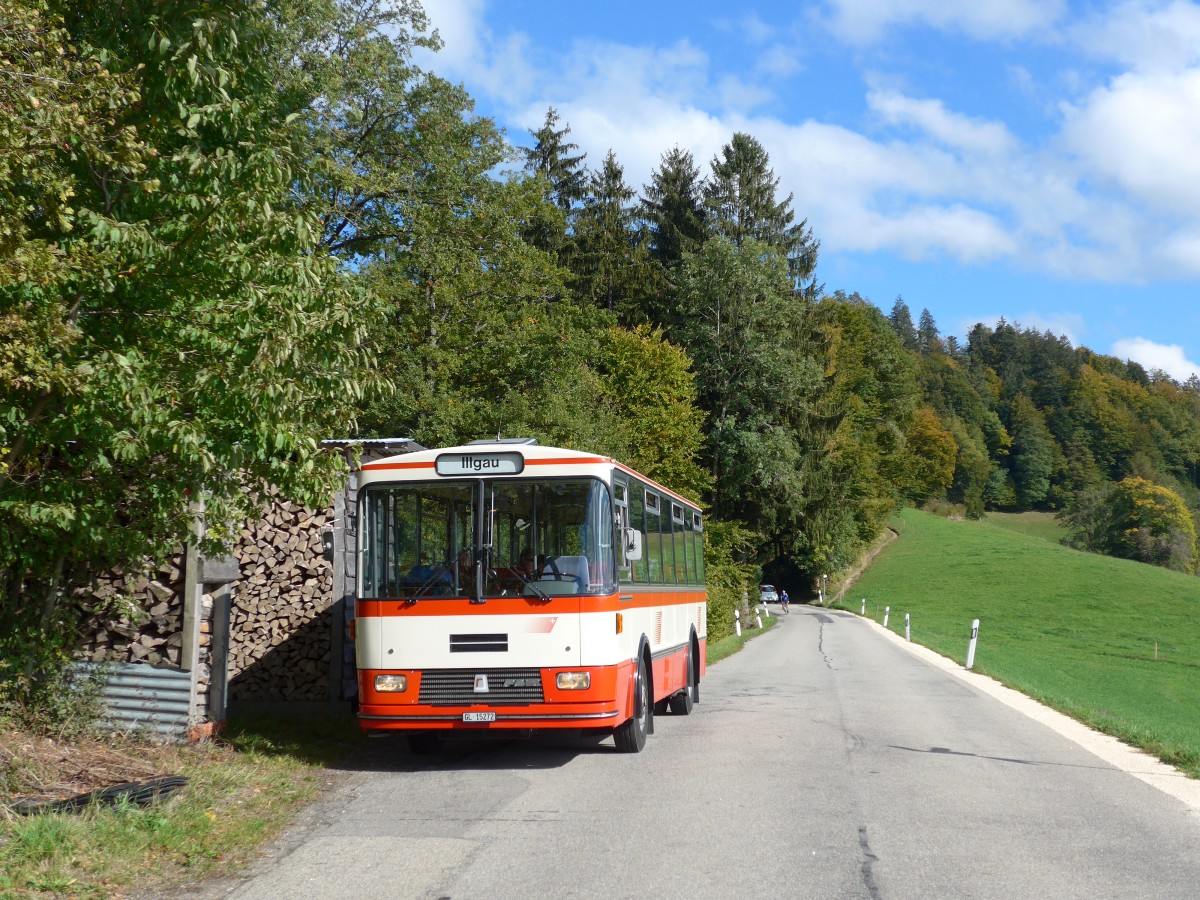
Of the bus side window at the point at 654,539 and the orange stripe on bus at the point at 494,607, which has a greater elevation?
the bus side window at the point at 654,539

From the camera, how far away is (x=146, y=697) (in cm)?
1025

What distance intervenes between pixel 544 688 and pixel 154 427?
4.25 meters

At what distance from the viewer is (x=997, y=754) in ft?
37.7

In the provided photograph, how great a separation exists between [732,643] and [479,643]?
26741 mm

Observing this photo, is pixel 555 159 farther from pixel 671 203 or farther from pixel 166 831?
pixel 166 831

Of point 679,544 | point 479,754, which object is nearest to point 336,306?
point 479,754

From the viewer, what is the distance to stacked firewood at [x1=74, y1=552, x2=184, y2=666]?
10.7 meters

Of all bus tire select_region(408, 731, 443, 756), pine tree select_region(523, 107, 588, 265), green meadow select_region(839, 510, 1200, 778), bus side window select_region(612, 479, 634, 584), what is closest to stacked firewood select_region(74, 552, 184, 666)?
bus tire select_region(408, 731, 443, 756)

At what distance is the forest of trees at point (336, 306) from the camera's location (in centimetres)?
765

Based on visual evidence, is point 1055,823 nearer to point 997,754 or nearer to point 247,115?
point 997,754

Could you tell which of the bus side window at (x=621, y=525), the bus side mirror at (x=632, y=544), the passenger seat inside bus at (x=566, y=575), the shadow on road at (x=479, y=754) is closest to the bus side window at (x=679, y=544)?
the shadow on road at (x=479, y=754)

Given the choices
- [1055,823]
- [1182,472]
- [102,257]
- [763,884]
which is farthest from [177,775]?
[1182,472]

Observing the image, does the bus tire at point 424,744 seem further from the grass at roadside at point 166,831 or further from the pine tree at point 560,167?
the pine tree at point 560,167

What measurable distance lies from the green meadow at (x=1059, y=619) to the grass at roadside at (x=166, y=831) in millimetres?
8010
